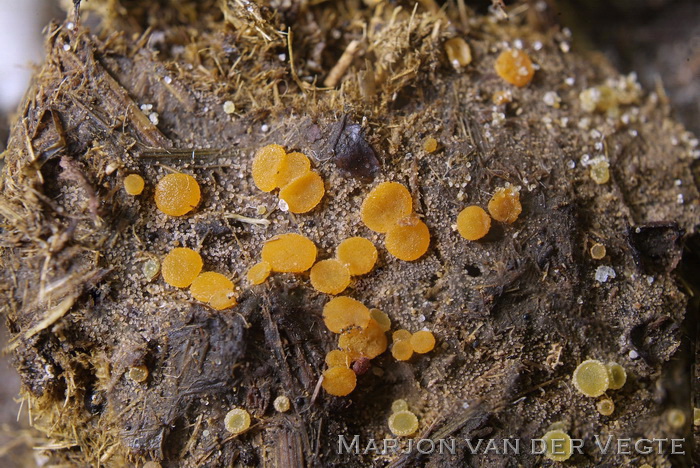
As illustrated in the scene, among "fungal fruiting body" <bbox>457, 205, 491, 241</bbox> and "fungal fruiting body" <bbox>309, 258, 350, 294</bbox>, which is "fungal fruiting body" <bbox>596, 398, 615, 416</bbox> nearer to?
"fungal fruiting body" <bbox>457, 205, 491, 241</bbox>

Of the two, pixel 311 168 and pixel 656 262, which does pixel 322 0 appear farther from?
pixel 656 262

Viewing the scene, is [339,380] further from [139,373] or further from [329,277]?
[139,373]

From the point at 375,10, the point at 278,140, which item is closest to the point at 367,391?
the point at 278,140

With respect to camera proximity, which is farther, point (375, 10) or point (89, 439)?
point (375, 10)

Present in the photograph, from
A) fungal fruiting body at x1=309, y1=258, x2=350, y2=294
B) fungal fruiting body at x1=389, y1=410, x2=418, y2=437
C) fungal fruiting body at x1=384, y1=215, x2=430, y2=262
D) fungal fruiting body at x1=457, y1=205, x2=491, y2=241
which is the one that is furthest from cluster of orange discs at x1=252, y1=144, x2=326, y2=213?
fungal fruiting body at x1=389, y1=410, x2=418, y2=437

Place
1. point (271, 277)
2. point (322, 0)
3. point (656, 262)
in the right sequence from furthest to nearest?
point (322, 0) → point (656, 262) → point (271, 277)

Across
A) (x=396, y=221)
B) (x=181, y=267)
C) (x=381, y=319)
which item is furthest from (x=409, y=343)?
(x=181, y=267)
